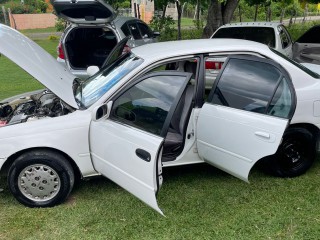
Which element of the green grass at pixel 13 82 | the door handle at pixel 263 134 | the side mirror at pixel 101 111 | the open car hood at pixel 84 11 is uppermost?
the open car hood at pixel 84 11

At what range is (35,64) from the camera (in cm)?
362

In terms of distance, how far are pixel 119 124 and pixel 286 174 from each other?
204 cm

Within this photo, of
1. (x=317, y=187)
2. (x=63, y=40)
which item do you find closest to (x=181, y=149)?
(x=317, y=187)

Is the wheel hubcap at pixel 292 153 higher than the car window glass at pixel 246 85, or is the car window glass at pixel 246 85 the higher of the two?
the car window glass at pixel 246 85

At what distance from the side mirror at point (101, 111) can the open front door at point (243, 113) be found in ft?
3.02

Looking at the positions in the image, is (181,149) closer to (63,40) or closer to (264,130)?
(264,130)

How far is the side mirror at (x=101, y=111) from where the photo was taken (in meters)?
3.31

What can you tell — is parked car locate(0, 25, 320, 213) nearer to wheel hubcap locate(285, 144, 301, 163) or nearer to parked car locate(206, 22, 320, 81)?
wheel hubcap locate(285, 144, 301, 163)

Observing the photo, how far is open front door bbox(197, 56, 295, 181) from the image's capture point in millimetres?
3361

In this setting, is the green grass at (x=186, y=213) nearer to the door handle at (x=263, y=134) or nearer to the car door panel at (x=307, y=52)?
the door handle at (x=263, y=134)

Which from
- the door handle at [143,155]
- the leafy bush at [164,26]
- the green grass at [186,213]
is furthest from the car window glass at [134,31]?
the leafy bush at [164,26]

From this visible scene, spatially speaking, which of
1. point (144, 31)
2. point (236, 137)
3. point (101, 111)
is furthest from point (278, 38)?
point (101, 111)

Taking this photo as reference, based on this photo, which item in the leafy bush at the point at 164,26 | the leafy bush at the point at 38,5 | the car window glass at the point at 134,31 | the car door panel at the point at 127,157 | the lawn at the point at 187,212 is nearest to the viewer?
the car door panel at the point at 127,157

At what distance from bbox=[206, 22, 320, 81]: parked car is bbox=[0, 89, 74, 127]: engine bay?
4569 mm
